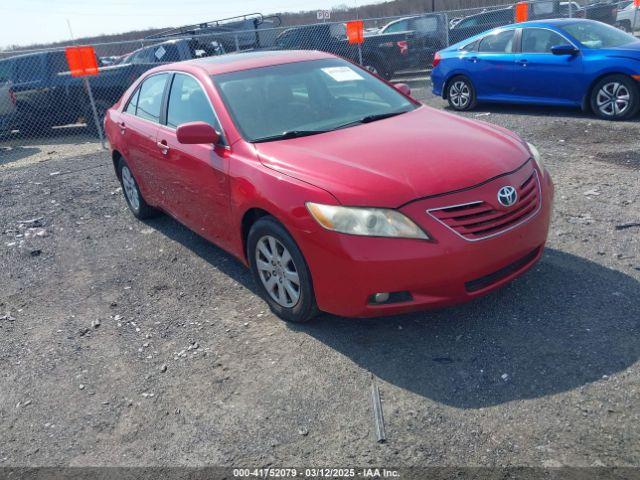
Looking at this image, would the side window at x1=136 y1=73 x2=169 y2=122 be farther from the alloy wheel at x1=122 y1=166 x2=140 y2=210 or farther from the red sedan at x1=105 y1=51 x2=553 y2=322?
the alloy wheel at x1=122 y1=166 x2=140 y2=210

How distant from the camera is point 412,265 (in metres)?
3.18

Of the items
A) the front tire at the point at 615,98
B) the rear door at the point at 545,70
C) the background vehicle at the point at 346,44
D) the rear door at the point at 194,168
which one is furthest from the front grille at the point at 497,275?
the background vehicle at the point at 346,44

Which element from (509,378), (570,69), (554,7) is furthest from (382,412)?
(554,7)

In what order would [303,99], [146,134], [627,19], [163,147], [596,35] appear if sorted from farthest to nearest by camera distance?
1. [627,19]
2. [596,35]
3. [146,134]
4. [163,147]
5. [303,99]

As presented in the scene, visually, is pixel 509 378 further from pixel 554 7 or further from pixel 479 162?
pixel 554 7

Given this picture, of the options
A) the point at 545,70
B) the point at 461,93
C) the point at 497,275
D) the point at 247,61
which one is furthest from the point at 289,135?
the point at 461,93

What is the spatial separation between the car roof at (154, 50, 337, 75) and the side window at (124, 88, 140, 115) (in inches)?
32.2

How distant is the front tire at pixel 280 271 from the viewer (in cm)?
356

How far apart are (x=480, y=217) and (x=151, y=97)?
3527mm

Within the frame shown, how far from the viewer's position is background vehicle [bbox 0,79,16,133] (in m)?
12.1

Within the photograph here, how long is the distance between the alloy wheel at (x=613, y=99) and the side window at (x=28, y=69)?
10872 mm

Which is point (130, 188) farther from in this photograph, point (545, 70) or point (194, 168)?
point (545, 70)

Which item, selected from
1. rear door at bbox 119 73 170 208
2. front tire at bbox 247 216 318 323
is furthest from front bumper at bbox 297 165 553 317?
rear door at bbox 119 73 170 208

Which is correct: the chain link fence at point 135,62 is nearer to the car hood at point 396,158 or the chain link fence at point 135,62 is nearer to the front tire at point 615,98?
the front tire at point 615,98
